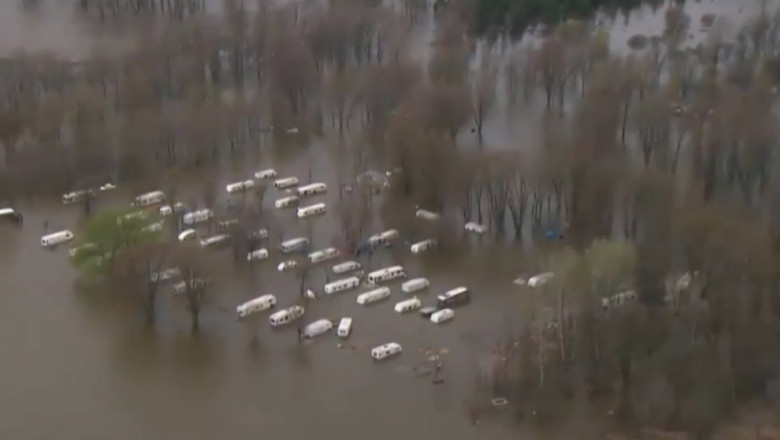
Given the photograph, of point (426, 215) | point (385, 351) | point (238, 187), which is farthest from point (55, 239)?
point (385, 351)

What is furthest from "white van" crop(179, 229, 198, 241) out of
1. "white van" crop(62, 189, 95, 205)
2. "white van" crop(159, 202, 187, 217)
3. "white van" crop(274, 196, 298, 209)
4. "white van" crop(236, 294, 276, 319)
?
"white van" crop(62, 189, 95, 205)

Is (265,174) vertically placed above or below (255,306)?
above

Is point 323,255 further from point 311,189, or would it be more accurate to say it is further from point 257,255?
point 311,189

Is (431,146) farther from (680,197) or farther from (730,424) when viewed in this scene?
(730,424)

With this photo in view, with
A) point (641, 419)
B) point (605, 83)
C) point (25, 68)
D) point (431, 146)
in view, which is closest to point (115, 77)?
point (25, 68)

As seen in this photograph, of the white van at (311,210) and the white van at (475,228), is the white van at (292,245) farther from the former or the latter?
the white van at (475,228)

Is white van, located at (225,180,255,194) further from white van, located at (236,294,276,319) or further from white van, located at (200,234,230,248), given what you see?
white van, located at (236,294,276,319)

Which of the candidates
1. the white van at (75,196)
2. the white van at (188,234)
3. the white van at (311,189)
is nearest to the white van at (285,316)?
the white van at (188,234)
